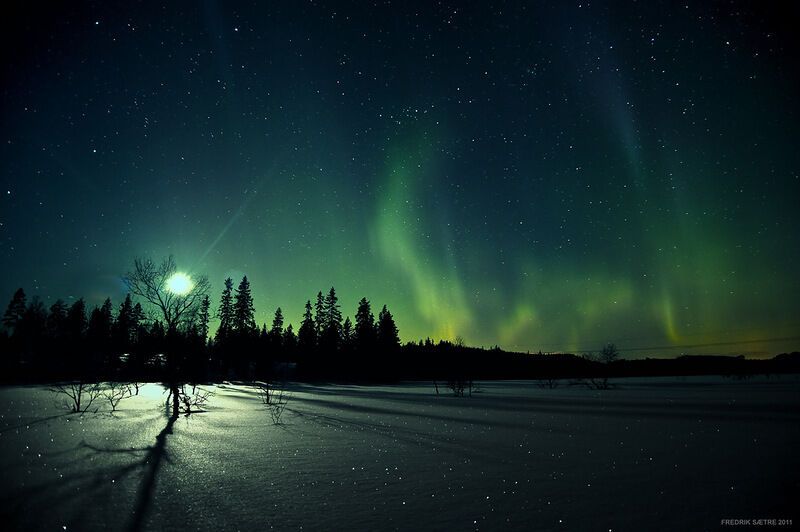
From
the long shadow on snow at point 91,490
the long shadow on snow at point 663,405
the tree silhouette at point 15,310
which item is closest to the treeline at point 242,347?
the tree silhouette at point 15,310

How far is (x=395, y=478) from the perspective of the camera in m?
6.21

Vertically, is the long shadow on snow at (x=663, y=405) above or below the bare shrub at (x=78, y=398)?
below

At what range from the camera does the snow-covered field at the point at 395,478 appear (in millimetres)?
4523

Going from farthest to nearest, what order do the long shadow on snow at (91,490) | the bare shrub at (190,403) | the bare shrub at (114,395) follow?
the bare shrub at (114,395), the bare shrub at (190,403), the long shadow on snow at (91,490)

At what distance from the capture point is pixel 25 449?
27.7 feet

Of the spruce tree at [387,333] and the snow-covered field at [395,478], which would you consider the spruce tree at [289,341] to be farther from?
the snow-covered field at [395,478]

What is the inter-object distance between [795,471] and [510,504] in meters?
5.98

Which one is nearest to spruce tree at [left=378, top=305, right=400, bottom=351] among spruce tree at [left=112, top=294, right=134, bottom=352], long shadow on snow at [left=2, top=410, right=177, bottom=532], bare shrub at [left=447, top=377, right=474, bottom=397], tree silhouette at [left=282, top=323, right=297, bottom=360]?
tree silhouette at [left=282, top=323, right=297, bottom=360]

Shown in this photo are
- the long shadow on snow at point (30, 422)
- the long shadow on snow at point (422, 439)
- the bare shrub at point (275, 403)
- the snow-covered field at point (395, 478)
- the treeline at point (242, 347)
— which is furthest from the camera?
the treeline at point (242, 347)

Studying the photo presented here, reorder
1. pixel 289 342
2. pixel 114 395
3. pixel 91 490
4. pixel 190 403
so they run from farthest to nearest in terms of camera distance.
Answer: pixel 289 342 → pixel 114 395 → pixel 190 403 → pixel 91 490

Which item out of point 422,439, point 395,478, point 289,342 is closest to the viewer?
point 395,478

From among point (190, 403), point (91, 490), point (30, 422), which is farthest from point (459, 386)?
point (91, 490)

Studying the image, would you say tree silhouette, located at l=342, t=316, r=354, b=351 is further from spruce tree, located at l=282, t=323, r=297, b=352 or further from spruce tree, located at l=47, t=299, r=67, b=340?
spruce tree, located at l=47, t=299, r=67, b=340

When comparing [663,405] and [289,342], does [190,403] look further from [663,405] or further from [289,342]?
[289,342]
